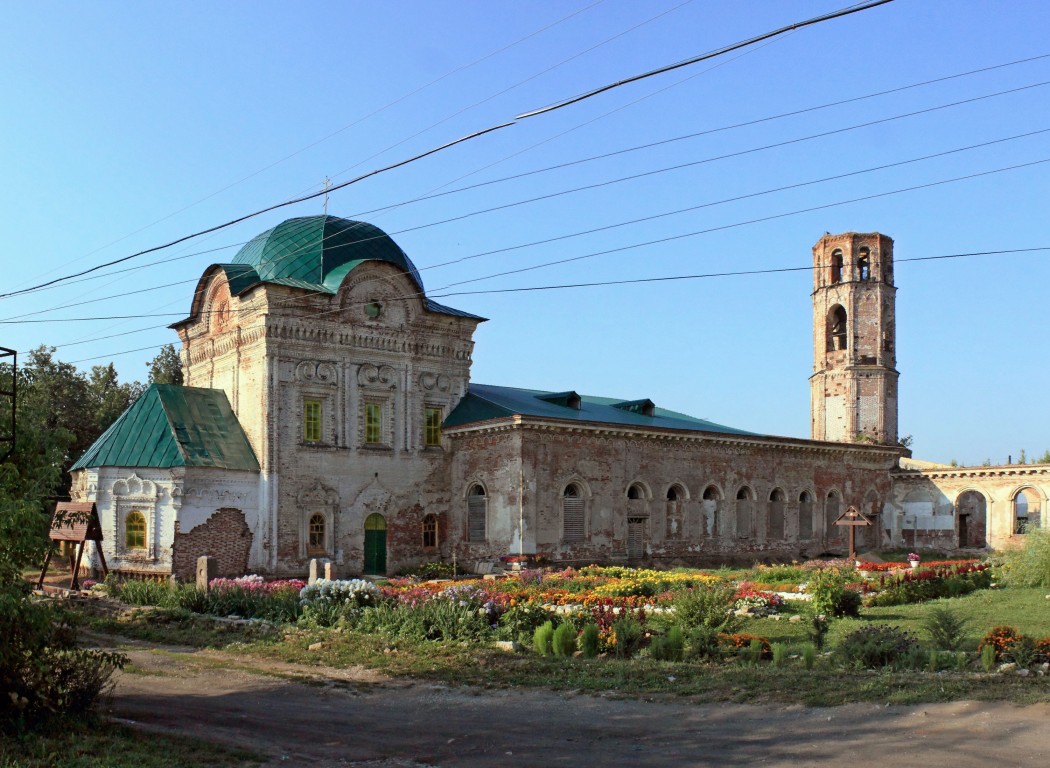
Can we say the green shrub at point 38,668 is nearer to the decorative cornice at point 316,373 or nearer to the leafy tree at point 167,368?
the decorative cornice at point 316,373

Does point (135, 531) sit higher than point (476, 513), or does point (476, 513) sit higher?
point (476, 513)

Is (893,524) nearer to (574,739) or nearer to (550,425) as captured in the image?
(550,425)

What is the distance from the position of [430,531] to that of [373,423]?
3.94 m

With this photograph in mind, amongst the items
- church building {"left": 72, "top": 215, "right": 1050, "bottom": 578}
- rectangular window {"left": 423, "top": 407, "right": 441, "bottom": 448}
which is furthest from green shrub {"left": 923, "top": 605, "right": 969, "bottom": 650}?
rectangular window {"left": 423, "top": 407, "right": 441, "bottom": 448}

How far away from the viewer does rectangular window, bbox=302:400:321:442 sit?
96.2ft

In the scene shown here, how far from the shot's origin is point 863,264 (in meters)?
43.2

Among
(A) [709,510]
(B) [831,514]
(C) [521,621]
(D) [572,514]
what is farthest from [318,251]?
(B) [831,514]

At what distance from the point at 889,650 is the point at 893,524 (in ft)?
101

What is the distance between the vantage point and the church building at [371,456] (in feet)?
90.2

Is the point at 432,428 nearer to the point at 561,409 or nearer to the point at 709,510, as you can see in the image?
the point at 561,409

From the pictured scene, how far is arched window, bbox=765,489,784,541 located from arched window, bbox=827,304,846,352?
9387mm

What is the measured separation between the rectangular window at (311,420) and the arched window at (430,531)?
4.56m

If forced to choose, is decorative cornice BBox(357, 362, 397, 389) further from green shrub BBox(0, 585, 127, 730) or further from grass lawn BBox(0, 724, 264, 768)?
grass lawn BBox(0, 724, 264, 768)

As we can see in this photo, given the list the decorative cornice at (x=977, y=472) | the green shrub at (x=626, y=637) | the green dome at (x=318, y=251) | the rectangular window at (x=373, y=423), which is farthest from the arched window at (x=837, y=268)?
the green shrub at (x=626, y=637)
